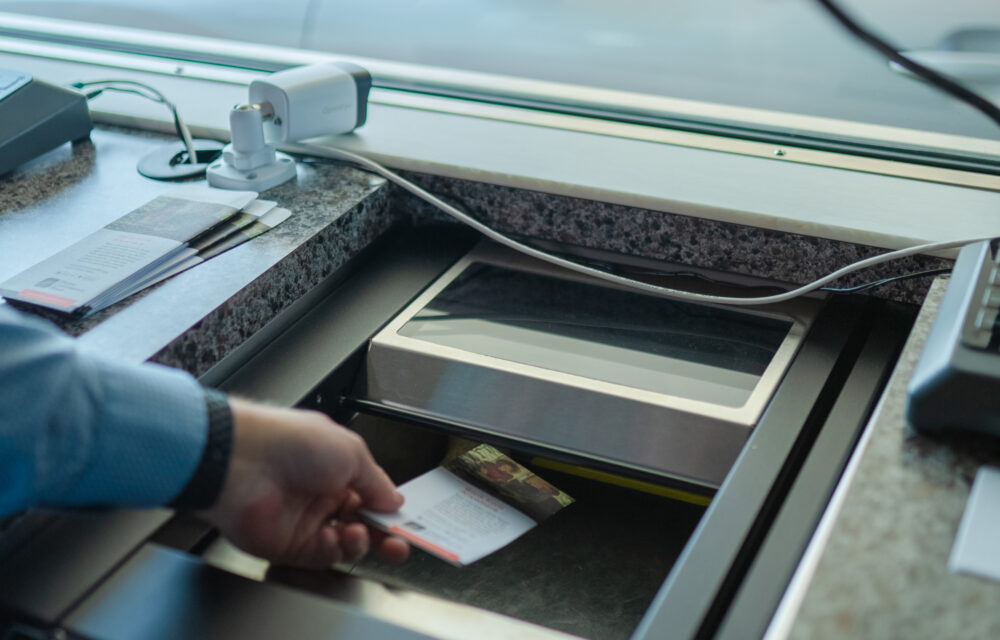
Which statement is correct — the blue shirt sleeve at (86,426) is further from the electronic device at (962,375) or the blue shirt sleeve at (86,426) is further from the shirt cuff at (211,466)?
the electronic device at (962,375)

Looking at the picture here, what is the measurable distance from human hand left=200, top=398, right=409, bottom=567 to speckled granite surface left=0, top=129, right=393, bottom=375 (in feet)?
0.42

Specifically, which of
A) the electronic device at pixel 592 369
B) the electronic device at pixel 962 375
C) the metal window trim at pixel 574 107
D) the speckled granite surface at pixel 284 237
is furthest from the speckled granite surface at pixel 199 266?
the electronic device at pixel 962 375

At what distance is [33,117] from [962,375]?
3.09 ft

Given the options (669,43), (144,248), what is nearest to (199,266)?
(144,248)

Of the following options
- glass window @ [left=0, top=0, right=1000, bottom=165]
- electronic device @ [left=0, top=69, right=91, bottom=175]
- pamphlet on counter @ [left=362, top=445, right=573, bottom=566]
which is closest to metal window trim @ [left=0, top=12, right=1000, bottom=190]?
glass window @ [left=0, top=0, right=1000, bottom=165]

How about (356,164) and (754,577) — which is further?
(356,164)

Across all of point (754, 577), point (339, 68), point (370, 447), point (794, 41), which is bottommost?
point (370, 447)

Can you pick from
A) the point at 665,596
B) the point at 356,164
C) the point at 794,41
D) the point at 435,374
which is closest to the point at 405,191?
the point at 356,164

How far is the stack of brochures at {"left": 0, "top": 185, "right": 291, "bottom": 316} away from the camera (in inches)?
28.5

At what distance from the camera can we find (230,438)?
0.58 metres

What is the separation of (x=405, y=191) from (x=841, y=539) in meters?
0.64

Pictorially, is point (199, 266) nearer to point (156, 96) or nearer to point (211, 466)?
point (211, 466)

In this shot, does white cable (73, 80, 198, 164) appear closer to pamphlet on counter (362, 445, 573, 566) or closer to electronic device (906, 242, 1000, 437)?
pamphlet on counter (362, 445, 573, 566)

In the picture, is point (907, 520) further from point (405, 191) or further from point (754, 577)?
point (405, 191)
